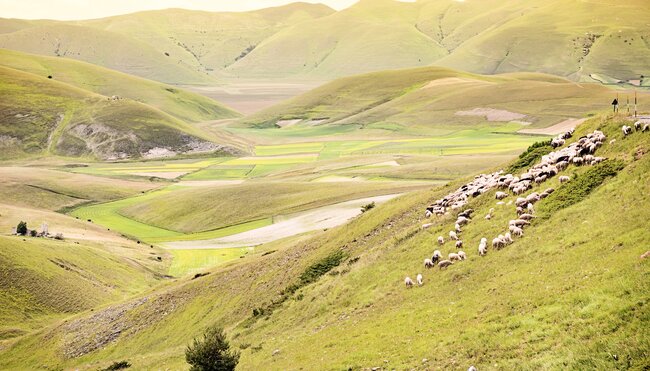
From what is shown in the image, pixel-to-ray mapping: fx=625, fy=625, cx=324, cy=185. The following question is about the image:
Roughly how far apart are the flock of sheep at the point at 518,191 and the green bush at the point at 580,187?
72 cm

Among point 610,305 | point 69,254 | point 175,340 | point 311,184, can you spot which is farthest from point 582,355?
point 311,184

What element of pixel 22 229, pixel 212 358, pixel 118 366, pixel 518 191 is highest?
pixel 518 191

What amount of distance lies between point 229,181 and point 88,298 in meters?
91.2

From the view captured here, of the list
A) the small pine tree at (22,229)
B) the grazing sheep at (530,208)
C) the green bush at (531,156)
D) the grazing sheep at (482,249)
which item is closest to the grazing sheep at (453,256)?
the grazing sheep at (482,249)

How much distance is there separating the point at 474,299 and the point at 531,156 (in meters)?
17.4

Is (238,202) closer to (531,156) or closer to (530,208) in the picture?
(531,156)

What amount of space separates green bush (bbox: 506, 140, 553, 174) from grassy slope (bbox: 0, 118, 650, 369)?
9.52 feet

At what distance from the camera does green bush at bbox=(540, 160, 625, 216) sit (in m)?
30.8

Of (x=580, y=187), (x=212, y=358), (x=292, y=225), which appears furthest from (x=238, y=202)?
(x=580, y=187)

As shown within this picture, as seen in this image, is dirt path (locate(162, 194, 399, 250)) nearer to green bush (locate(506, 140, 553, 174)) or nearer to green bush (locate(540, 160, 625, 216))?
green bush (locate(506, 140, 553, 174))

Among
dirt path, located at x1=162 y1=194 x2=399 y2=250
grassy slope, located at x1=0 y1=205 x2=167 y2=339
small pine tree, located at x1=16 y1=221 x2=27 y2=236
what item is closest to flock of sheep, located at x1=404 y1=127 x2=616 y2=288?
dirt path, located at x1=162 y1=194 x2=399 y2=250

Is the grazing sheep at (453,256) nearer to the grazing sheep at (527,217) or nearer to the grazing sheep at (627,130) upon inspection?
the grazing sheep at (527,217)

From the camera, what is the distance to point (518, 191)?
35.4 metres

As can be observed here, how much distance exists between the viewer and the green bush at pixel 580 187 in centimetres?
3077
